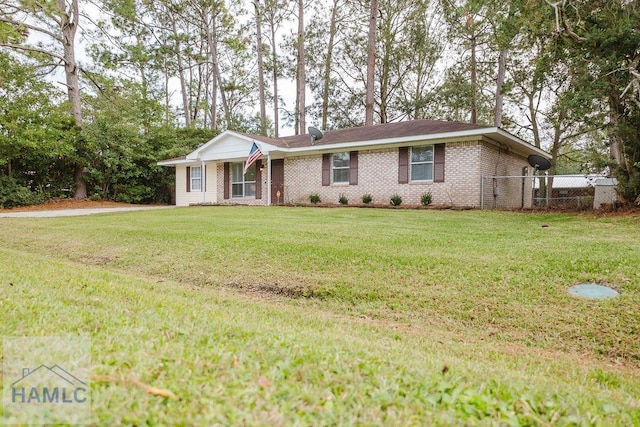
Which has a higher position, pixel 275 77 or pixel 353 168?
pixel 275 77

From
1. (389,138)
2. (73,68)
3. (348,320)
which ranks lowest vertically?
(348,320)

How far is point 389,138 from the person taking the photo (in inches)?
578

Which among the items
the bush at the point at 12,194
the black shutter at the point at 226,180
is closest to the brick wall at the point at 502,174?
the black shutter at the point at 226,180

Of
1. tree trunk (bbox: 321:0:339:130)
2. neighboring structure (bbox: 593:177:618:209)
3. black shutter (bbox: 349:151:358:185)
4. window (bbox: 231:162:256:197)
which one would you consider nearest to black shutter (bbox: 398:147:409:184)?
black shutter (bbox: 349:151:358:185)

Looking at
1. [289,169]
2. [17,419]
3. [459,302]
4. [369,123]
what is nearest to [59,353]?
[17,419]

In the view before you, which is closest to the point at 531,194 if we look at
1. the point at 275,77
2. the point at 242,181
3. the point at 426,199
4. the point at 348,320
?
the point at 426,199

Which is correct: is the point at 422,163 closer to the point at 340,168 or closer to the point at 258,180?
the point at 340,168

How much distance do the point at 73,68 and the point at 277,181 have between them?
42.9 ft

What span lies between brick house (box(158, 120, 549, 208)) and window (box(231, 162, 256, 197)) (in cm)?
5

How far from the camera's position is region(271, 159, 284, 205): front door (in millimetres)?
18219

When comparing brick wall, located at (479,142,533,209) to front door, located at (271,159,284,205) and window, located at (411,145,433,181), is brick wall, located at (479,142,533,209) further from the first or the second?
front door, located at (271,159,284,205)

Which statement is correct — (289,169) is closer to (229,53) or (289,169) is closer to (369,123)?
(369,123)

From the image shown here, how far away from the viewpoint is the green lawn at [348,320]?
1.69 metres

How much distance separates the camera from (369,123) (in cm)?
2016
